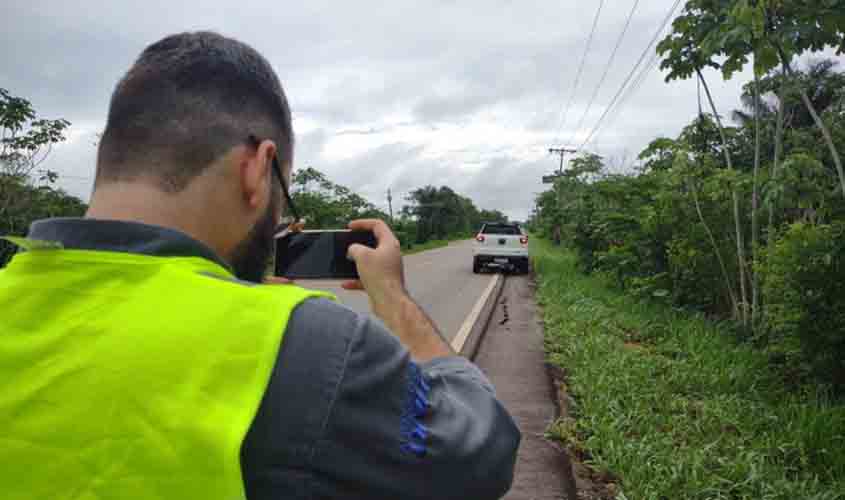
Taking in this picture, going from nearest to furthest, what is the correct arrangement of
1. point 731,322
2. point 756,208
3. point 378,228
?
point 378,228 → point 756,208 → point 731,322

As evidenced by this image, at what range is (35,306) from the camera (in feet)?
2.35

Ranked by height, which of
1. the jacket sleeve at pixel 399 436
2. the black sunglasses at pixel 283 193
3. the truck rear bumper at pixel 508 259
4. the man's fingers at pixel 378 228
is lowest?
the truck rear bumper at pixel 508 259

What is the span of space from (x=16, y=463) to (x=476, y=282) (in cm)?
1247

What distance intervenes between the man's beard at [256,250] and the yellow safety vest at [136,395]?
10.0 inches

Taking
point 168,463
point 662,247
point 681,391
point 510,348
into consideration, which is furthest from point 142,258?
point 662,247

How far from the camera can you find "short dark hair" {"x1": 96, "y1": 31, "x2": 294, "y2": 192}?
862 mm

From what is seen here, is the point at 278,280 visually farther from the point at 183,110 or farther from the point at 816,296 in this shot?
the point at 816,296

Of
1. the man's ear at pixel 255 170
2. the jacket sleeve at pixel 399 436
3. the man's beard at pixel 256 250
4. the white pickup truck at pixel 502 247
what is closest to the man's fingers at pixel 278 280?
the man's beard at pixel 256 250

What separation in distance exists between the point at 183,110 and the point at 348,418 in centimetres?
55

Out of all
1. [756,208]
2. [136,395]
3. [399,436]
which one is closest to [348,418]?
[399,436]

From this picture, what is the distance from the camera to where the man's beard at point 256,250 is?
95 centimetres

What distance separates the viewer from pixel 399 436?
72 cm

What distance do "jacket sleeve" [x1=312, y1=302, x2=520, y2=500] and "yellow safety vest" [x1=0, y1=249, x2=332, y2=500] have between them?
10cm

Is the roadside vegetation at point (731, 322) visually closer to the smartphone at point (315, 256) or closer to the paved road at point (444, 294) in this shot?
the paved road at point (444, 294)
